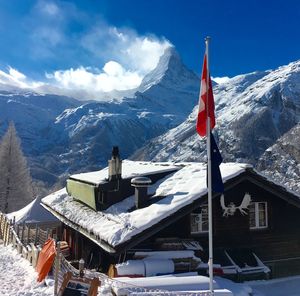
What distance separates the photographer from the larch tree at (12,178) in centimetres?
4456

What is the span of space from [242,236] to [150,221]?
4694 mm

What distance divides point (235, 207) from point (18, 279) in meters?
8.69

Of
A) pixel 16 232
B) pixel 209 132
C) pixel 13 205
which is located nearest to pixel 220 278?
pixel 209 132

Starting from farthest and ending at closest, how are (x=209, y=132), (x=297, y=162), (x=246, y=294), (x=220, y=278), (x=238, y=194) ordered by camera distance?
1. (x=297, y=162)
2. (x=238, y=194)
3. (x=220, y=278)
4. (x=246, y=294)
5. (x=209, y=132)

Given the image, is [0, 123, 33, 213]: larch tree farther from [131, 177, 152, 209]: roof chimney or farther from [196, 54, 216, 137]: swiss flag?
[196, 54, 216, 137]: swiss flag

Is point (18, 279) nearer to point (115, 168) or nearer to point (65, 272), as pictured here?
point (65, 272)

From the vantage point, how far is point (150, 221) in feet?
44.7

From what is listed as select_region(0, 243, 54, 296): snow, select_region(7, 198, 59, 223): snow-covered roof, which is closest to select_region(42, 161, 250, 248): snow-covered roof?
select_region(0, 243, 54, 296): snow

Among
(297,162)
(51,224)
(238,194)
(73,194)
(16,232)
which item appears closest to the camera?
(238,194)

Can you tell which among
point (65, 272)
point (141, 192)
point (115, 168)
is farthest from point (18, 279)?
point (141, 192)

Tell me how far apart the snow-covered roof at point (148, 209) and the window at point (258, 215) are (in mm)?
2017

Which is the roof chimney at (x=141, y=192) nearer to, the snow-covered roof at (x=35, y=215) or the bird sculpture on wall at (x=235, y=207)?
the bird sculpture on wall at (x=235, y=207)

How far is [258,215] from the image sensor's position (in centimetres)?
1709

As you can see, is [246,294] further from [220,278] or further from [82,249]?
[82,249]
